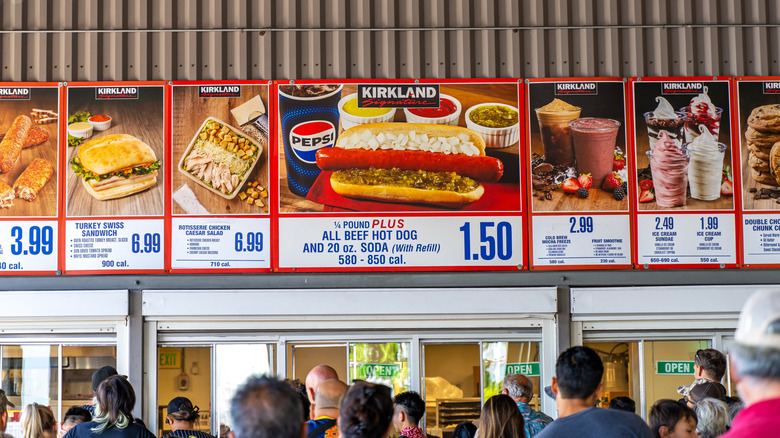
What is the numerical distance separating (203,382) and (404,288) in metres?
2.09

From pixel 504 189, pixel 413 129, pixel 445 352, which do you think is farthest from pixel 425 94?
pixel 445 352

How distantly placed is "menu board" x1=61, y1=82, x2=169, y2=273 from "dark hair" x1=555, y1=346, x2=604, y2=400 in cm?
506

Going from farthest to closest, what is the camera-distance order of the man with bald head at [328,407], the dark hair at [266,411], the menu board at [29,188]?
the menu board at [29,188], the man with bald head at [328,407], the dark hair at [266,411]

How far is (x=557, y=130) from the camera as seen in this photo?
7.88 m

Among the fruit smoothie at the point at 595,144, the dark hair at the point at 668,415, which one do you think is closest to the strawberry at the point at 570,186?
the fruit smoothie at the point at 595,144

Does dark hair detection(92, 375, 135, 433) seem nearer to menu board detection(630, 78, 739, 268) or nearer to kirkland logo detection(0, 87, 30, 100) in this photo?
kirkland logo detection(0, 87, 30, 100)

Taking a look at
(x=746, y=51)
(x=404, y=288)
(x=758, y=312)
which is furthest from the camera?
(x=746, y=51)

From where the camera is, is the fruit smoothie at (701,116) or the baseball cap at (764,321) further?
the fruit smoothie at (701,116)

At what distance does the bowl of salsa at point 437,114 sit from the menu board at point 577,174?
712mm

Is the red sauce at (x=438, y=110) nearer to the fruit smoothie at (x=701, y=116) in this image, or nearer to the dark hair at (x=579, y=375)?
the fruit smoothie at (x=701, y=116)

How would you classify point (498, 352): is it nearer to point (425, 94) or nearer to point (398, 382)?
point (398, 382)

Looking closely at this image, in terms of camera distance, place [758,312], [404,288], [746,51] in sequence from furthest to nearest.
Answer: [746,51] → [404,288] → [758,312]

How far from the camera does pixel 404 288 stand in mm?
7691

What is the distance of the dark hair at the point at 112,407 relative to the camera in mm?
4617
